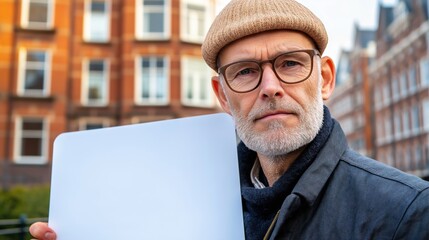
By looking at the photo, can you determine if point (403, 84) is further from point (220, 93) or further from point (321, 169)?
point (321, 169)

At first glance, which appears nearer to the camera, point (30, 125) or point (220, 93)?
point (220, 93)

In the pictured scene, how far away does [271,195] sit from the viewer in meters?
1.19

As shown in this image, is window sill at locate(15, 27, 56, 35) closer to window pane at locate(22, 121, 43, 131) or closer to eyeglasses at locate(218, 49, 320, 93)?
window pane at locate(22, 121, 43, 131)

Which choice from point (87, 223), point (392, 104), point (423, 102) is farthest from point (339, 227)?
point (392, 104)

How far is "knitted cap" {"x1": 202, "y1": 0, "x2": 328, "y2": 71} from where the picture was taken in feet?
3.96

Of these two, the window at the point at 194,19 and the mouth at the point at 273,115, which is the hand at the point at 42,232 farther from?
the window at the point at 194,19

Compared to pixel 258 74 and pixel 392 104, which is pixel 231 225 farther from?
pixel 392 104

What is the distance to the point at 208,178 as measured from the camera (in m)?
1.19

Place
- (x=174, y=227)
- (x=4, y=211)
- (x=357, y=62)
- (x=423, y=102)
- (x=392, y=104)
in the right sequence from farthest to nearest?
(x=357, y=62)
(x=392, y=104)
(x=423, y=102)
(x=4, y=211)
(x=174, y=227)

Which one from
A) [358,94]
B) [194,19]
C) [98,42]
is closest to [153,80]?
[98,42]

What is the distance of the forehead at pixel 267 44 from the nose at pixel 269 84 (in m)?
0.04

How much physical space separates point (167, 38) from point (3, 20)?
557 cm

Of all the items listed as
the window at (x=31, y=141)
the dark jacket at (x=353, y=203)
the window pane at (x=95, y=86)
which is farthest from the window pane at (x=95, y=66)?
the dark jacket at (x=353, y=203)

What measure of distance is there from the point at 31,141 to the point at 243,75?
15857mm
